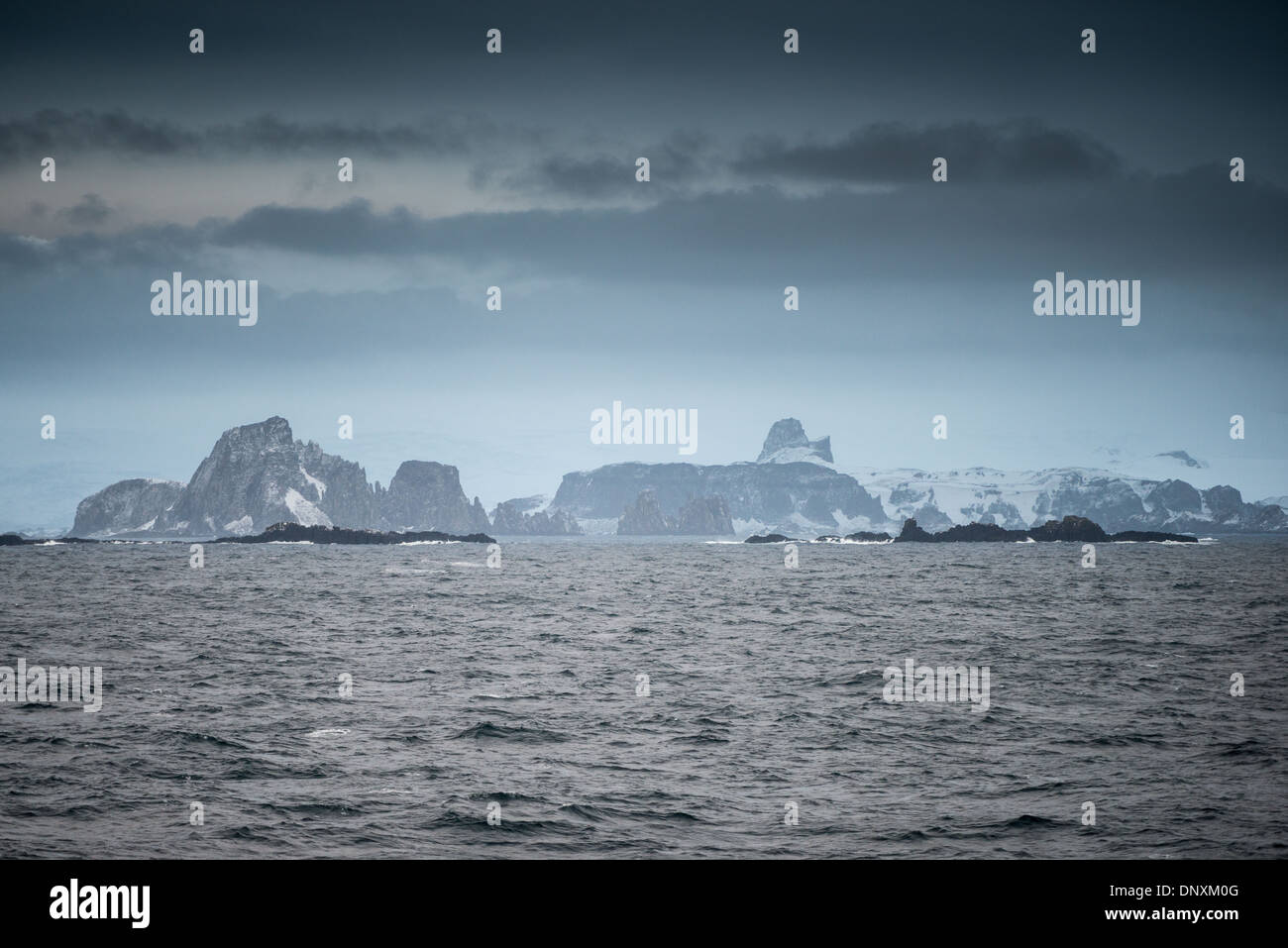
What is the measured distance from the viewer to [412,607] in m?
96.9

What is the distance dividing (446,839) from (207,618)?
6579 cm

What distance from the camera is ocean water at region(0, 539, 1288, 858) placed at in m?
25.7

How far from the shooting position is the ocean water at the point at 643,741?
25.7 metres

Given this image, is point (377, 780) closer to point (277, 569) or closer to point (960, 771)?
point (960, 771)

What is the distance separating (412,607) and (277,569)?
90309 mm

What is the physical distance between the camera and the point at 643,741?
36125mm
